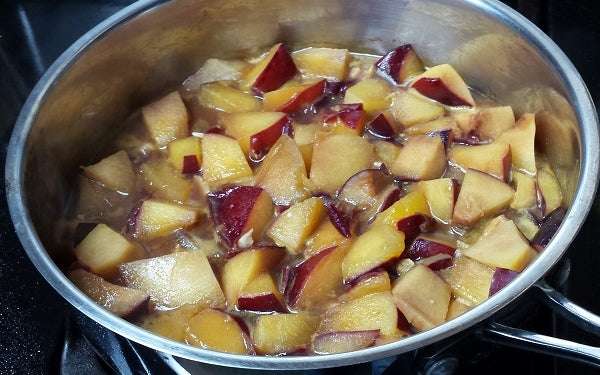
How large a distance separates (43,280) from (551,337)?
99cm

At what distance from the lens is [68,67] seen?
4.81ft

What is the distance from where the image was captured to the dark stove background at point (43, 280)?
1299 mm

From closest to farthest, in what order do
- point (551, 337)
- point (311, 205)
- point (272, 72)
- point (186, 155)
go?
point (551, 337) < point (311, 205) < point (186, 155) < point (272, 72)

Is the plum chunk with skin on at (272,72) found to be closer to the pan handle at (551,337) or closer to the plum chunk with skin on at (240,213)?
the plum chunk with skin on at (240,213)

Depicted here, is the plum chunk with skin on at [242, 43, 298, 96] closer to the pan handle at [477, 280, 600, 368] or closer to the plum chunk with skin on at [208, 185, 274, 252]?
the plum chunk with skin on at [208, 185, 274, 252]

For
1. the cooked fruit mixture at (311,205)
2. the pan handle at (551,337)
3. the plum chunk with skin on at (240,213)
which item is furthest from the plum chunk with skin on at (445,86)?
the pan handle at (551,337)

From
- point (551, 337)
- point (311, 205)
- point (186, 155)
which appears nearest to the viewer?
point (551, 337)

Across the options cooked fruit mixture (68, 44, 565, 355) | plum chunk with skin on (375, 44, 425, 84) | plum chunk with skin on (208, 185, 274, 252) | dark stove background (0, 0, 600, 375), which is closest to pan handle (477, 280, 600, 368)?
dark stove background (0, 0, 600, 375)

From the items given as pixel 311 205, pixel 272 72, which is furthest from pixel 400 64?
pixel 311 205

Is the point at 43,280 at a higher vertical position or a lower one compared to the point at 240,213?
lower

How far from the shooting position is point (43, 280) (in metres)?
1.45

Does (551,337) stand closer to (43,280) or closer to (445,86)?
(445,86)

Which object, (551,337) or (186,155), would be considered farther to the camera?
(186,155)

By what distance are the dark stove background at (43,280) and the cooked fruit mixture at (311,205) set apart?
0.13m
